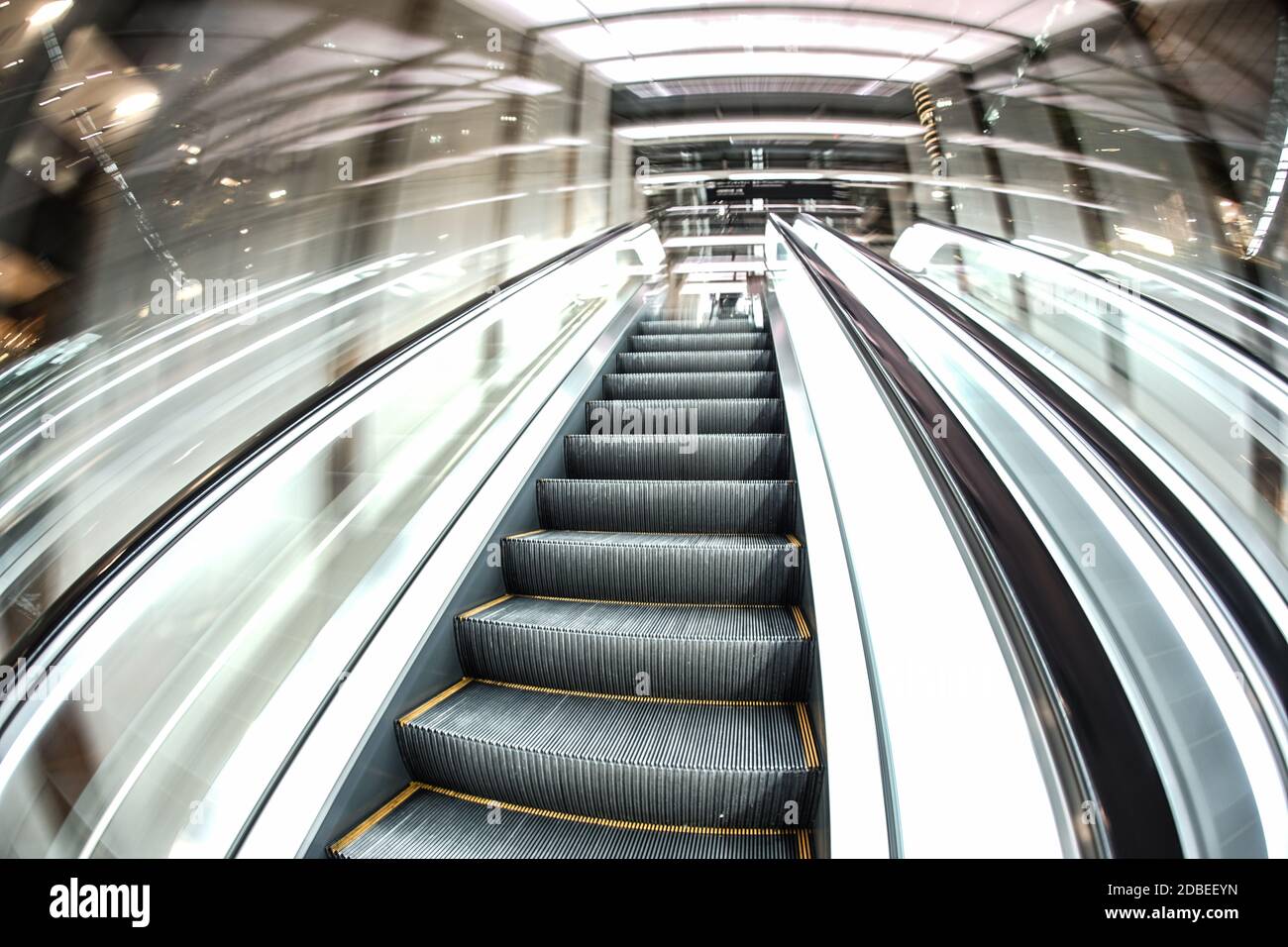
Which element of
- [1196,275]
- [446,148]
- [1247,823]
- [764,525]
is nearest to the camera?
[1247,823]

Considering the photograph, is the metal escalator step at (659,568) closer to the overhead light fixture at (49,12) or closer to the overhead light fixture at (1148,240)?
the overhead light fixture at (49,12)

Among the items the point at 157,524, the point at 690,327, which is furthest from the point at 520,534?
the point at 690,327

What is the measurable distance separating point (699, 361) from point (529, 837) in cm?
284

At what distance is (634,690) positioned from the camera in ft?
5.56

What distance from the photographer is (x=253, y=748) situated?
1296mm

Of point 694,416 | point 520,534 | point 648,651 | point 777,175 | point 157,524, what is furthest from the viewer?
point 777,175

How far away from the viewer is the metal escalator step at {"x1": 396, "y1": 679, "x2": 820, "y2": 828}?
135cm

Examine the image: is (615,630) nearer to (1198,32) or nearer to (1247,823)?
(1247,823)

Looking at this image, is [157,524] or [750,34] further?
[750,34]

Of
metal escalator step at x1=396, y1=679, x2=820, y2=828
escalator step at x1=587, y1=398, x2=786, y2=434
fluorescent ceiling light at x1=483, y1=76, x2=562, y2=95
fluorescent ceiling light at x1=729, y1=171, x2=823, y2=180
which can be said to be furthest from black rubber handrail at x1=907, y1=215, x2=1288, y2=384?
fluorescent ceiling light at x1=729, y1=171, x2=823, y2=180

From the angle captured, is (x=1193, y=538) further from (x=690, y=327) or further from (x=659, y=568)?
(x=690, y=327)

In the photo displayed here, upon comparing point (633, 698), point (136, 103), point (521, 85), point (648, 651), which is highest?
point (521, 85)

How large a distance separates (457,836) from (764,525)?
141cm
